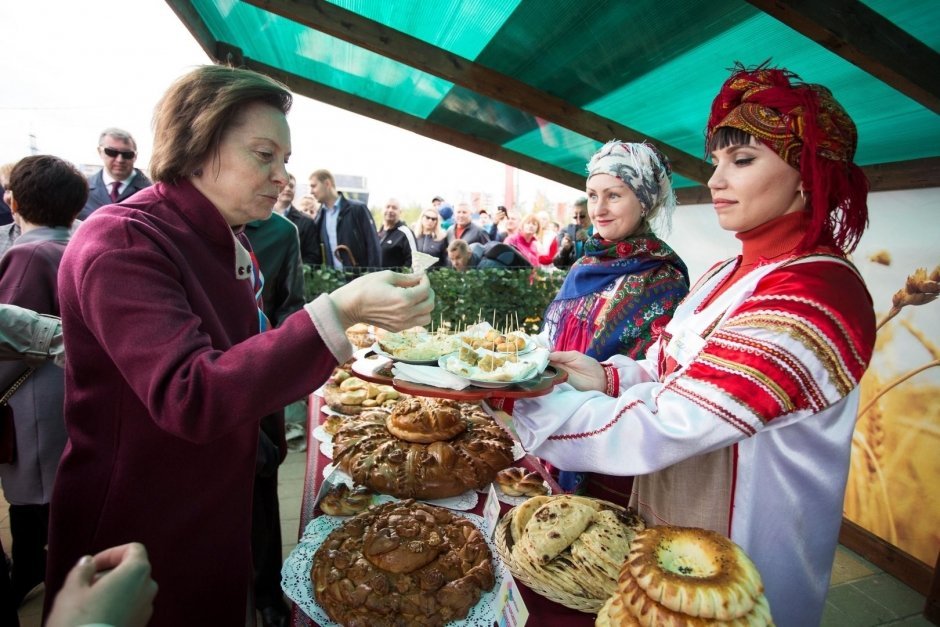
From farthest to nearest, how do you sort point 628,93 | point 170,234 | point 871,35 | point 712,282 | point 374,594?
point 628,93 → point 871,35 → point 712,282 → point 374,594 → point 170,234

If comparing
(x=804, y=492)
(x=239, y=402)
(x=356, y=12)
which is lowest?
(x=804, y=492)

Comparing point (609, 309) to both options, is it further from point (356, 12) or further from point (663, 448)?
point (356, 12)

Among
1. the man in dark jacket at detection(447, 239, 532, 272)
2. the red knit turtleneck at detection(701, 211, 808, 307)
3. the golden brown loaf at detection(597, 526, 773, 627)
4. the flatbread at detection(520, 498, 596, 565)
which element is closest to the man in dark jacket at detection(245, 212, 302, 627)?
the flatbread at detection(520, 498, 596, 565)

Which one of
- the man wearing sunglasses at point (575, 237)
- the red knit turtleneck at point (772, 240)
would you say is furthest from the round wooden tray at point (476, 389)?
the man wearing sunglasses at point (575, 237)

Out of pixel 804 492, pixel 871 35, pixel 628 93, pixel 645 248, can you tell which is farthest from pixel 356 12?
pixel 804 492

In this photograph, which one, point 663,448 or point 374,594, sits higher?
point 663,448

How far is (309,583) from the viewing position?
1539 mm

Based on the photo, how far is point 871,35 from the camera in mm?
2387

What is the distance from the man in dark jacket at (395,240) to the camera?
7930 millimetres

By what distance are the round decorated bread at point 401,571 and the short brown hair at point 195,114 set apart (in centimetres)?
115

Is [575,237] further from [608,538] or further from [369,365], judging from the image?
[608,538]

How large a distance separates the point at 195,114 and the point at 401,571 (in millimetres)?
1332

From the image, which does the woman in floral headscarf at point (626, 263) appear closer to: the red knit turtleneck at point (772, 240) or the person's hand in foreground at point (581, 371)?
→ the person's hand in foreground at point (581, 371)

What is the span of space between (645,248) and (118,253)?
2197 millimetres
